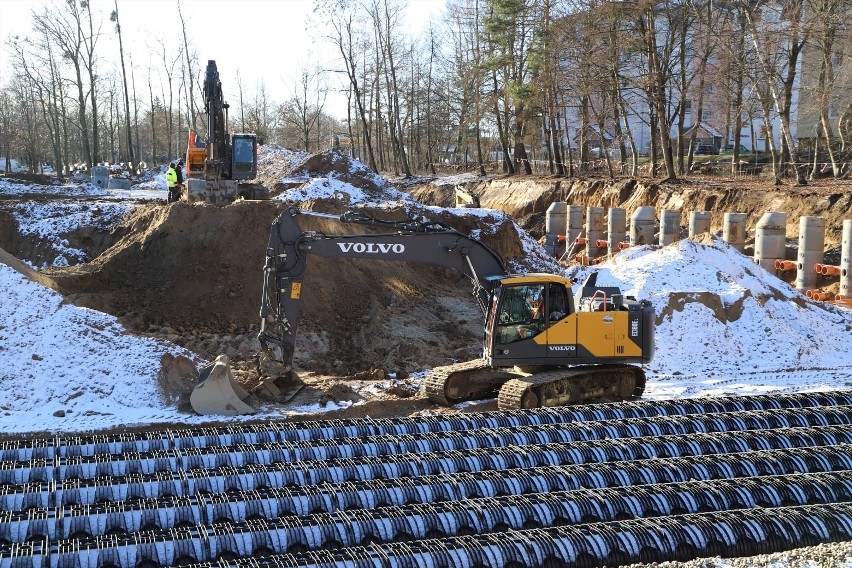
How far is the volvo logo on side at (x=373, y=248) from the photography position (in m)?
14.9

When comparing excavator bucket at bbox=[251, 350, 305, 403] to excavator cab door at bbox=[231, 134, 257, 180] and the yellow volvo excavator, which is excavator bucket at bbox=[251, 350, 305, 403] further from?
excavator cab door at bbox=[231, 134, 257, 180]

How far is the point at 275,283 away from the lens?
49.9 ft

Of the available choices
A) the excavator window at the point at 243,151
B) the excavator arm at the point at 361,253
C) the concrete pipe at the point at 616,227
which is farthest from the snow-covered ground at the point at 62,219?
the concrete pipe at the point at 616,227

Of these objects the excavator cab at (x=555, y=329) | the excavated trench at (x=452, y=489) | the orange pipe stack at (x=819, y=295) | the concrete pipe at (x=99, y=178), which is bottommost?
the orange pipe stack at (x=819, y=295)

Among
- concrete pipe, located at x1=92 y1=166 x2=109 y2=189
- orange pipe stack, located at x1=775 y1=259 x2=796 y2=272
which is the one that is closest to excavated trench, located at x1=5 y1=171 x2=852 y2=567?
orange pipe stack, located at x1=775 y1=259 x2=796 y2=272

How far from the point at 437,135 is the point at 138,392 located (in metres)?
59.3

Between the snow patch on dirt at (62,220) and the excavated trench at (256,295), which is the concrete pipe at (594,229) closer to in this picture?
the excavated trench at (256,295)

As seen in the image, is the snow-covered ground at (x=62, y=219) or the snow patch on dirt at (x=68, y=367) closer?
the snow patch on dirt at (x=68, y=367)

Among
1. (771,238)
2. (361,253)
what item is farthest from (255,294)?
(771,238)

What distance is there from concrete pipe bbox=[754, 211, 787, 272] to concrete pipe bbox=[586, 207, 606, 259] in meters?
7.07

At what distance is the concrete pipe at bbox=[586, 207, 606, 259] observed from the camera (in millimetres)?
33406

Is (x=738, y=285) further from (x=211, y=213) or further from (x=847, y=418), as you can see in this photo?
(x=211, y=213)

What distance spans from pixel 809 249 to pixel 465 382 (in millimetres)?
15097

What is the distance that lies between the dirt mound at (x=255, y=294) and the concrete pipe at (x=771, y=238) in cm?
974
